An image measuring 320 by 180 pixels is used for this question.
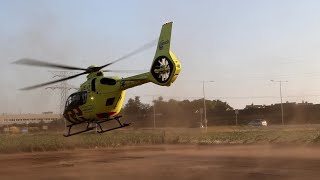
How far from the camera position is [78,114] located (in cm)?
3117

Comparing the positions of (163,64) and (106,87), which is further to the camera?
(106,87)

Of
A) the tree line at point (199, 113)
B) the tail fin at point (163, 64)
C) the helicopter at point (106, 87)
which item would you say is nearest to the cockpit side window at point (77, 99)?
the helicopter at point (106, 87)

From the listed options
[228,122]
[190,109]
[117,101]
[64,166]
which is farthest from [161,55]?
[228,122]

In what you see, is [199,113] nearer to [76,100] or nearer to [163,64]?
[76,100]

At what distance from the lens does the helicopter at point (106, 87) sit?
2495 cm

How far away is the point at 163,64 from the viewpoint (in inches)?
980

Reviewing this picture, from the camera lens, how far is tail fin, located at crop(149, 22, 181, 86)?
23.9m

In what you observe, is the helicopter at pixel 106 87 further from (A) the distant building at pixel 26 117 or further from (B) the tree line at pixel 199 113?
(A) the distant building at pixel 26 117

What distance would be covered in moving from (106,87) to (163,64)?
19.7ft

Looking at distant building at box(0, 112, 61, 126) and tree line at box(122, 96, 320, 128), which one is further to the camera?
distant building at box(0, 112, 61, 126)

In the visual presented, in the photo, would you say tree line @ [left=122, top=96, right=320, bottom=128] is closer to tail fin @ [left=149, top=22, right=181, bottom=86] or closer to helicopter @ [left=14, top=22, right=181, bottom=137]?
helicopter @ [left=14, top=22, right=181, bottom=137]

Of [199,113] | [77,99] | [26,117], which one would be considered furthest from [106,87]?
[26,117]

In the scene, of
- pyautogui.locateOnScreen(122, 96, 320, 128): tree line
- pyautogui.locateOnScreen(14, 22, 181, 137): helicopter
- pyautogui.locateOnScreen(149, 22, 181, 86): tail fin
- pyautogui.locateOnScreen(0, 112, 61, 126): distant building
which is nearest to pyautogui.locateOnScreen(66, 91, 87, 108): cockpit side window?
pyautogui.locateOnScreen(14, 22, 181, 137): helicopter

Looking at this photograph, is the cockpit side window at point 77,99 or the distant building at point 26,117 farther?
the distant building at point 26,117
